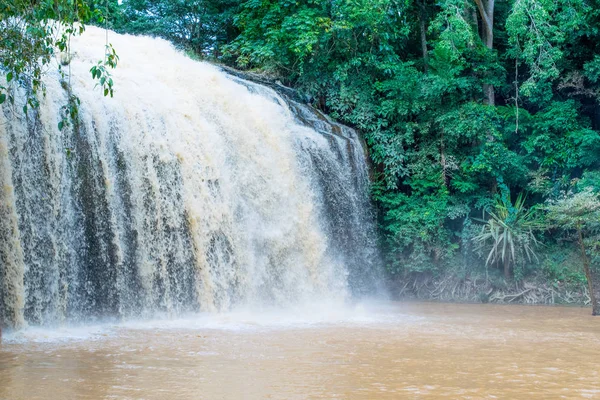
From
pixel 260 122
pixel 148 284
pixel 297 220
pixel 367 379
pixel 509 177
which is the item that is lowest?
pixel 367 379

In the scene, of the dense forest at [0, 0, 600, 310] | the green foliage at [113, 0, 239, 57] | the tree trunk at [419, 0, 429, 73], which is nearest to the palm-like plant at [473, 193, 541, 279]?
the dense forest at [0, 0, 600, 310]

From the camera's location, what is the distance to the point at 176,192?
11.7 m

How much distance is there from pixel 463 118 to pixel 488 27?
3.20m

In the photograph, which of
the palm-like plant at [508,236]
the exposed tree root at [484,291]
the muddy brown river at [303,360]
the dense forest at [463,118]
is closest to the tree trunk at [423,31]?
the dense forest at [463,118]

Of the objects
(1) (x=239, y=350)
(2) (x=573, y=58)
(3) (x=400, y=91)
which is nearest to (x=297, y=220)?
(3) (x=400, y=91)

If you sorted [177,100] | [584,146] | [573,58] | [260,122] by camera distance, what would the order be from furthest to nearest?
→ 1. [573,58]
2. [584,146]
3. [260,122]
4. [177,100]

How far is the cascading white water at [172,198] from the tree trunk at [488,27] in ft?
12.8

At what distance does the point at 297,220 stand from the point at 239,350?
19.8 ft

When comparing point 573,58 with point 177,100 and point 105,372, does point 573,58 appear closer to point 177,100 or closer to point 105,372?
point 177,100

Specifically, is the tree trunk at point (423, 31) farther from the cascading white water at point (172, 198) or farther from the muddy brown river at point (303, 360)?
the muddy brown river at point (303, 360)

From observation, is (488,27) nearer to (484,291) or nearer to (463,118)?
(463,118)

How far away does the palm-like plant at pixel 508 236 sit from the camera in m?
15.0

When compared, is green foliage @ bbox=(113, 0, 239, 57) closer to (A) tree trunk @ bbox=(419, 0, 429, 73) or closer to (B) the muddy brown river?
(A) tree trunk @ bbox=(419, 0, 429, 73)

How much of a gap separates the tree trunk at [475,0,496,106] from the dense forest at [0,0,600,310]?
0.06 meters
